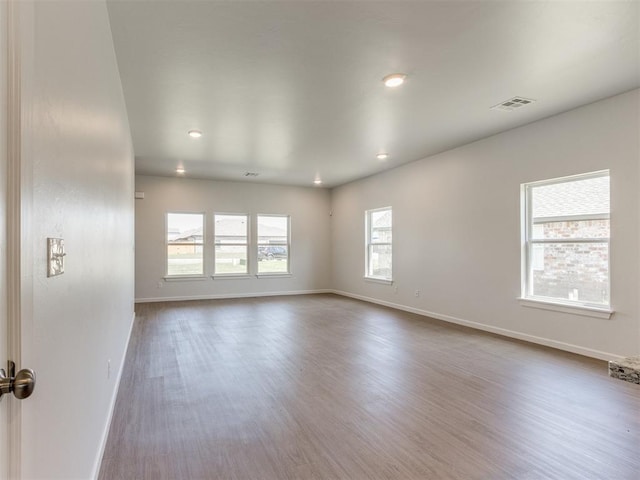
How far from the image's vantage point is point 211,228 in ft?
27.8

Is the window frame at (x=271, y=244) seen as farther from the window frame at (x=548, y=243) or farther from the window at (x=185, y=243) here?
the window frame at (x=548, y=243)

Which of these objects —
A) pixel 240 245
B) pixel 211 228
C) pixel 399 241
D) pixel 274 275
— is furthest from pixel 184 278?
pixel 399 241

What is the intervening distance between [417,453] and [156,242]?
711 centimetres

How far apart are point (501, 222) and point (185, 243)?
633cm

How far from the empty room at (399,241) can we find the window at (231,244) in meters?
1.85

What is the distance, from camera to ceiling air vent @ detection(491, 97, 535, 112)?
3.91m

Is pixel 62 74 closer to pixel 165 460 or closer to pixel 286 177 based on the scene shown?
pixel 165 460

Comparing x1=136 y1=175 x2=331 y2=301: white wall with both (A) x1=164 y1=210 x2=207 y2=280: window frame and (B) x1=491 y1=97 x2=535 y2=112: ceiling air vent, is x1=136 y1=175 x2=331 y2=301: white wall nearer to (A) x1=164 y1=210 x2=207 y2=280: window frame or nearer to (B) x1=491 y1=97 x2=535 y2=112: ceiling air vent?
(A) x1=164 y1=210 x2=207 y2=280: window frame

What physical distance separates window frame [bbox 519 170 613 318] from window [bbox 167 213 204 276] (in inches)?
252

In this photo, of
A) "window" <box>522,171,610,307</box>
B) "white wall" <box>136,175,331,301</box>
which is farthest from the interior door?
"white wall" <box>136,175,331,301</box>

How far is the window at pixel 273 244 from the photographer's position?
9047 mm

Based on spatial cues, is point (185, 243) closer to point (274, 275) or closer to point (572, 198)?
point (274, 275)

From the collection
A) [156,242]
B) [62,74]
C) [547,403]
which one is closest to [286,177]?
[156,242]

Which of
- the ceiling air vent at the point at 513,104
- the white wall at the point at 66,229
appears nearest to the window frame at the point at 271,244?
the ceiling air vent at the point at 513,104
